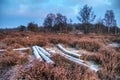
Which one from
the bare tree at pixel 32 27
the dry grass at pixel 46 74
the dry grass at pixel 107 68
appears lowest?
Result: the dry grass at pixel 107 68

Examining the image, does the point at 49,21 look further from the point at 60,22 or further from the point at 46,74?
the point at 46,74

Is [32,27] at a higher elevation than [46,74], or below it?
higher

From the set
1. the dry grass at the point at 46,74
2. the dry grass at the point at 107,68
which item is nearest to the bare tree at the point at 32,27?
the dry grass at the point at 107,68

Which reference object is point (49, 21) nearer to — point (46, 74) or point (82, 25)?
point (82, 25)

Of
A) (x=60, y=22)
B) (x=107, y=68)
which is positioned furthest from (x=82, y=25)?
(x=107, y=68)

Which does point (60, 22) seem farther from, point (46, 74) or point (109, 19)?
point (46, 74)

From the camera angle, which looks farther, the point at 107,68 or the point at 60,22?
the point at 60,22

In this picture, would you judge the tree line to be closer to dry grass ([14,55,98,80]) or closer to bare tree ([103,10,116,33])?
bare tree ([103,10,116,33])

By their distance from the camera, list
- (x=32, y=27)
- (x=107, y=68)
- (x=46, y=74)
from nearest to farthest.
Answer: (x=46, y=74), (x=107, y=68), (x=32, y=27)

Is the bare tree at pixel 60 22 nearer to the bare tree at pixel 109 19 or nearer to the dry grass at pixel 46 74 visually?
the bare tree at pixel 109 19

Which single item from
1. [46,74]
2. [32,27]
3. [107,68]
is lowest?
[107,68]

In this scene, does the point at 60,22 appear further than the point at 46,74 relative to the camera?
Yes

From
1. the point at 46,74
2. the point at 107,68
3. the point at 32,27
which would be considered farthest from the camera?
the point at 32,27

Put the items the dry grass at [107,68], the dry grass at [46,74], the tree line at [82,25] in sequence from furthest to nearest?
the tree line at [82,25] < the dry grass at [107,68] < the dry grass at [46,74]
